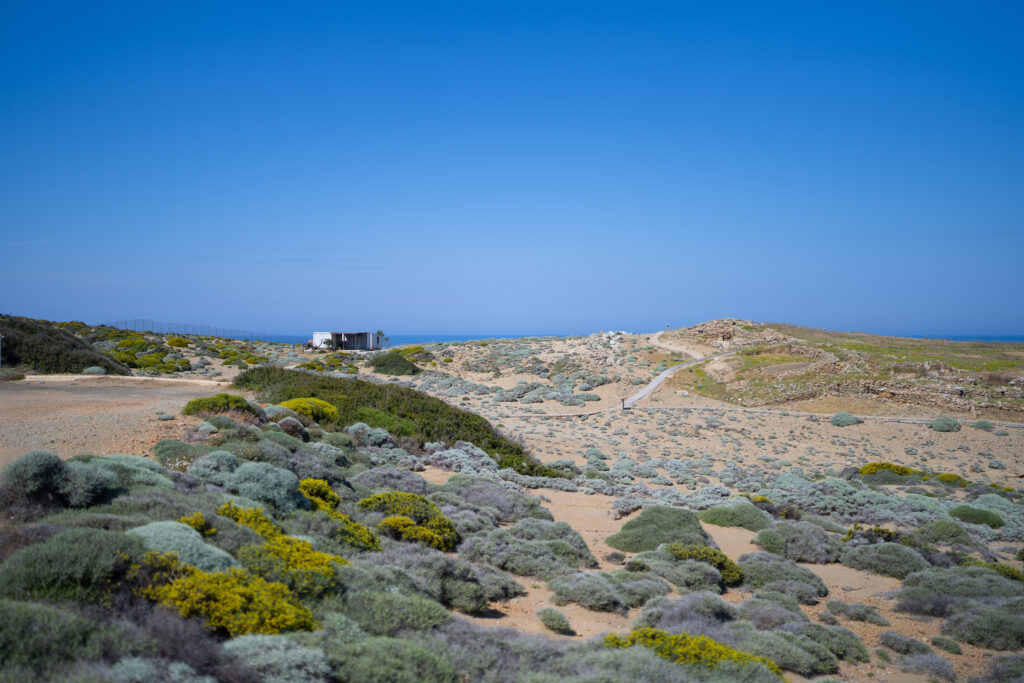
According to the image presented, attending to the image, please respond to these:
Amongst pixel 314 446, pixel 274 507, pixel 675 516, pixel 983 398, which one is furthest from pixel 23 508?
pixel 983 398

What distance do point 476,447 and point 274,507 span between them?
9877 millimetres

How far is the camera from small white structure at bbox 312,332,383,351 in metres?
54.7

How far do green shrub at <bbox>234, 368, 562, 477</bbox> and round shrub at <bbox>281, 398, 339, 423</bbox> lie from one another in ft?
1.10

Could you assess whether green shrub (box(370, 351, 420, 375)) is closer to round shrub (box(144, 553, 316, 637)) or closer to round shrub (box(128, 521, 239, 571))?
round shrub (box(128, 521, 239, 571))

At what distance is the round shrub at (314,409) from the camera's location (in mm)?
16084

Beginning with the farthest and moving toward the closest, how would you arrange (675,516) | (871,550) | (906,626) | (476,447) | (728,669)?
(476,447), (675,516), (871,550), (906,626), (728,669)

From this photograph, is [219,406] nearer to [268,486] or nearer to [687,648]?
[268,486]

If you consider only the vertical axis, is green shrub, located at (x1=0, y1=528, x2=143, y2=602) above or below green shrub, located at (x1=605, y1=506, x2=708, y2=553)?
above

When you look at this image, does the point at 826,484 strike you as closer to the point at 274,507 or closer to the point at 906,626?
the point at 906,626

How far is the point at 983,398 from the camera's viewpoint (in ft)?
94.5

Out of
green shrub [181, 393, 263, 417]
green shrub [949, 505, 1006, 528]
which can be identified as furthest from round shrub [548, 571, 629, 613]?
green shrub [949, 505, 1006, 528]

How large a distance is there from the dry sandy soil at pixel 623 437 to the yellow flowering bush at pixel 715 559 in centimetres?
33

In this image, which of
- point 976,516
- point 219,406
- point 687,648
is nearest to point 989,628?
point 687,648

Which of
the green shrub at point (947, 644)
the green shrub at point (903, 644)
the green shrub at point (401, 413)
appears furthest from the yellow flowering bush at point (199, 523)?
the green shrub at point (401, 413)
